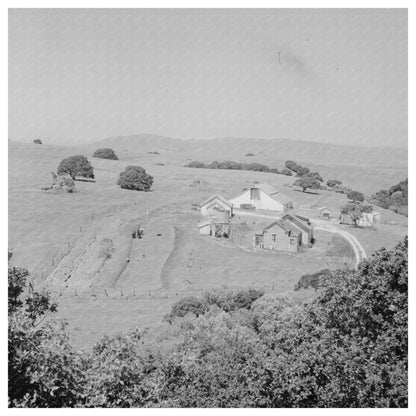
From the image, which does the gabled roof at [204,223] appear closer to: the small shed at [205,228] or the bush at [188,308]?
the small shed at [205,228]

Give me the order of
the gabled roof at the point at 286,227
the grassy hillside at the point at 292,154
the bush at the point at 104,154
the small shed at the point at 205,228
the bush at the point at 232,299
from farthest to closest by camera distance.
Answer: the grassy hillside at the point at 292,154 < the bush at the point at 104,154 < the small shed at the point at 205,228 < the gabled roof at the point at 286,227 < the bush at the point at 232,299

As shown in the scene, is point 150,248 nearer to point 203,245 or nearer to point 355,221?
point 203,245

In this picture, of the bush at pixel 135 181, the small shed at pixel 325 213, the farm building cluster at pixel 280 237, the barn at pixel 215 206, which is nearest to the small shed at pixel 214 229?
the farm building cluster at pixel 280 237

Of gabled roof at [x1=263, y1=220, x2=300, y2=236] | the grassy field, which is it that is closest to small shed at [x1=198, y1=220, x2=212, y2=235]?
the grassy field

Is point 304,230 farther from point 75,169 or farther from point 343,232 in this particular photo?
point 75,169

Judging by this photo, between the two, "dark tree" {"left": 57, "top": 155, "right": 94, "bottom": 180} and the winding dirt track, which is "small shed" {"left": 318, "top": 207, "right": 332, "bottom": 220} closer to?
the winding dirt track
